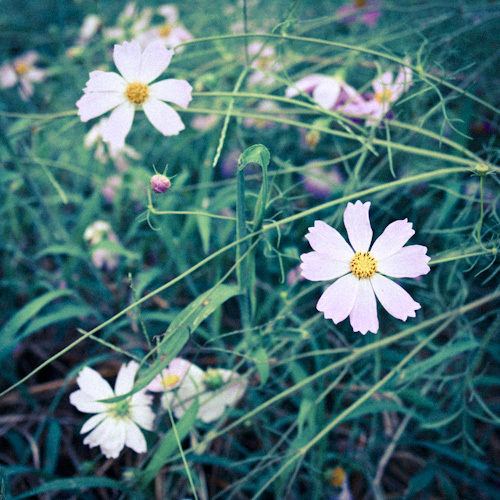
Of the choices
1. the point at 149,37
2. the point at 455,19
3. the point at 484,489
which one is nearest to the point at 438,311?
the point at 484,489

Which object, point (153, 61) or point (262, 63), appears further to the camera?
point (262, 63)

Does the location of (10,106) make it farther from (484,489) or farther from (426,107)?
(484,489)

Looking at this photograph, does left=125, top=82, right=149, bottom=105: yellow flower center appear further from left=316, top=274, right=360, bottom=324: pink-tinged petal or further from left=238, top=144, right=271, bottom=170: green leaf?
left=316, top=274, right=360, bottom=324: pink-tinged petal

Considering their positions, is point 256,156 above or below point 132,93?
below

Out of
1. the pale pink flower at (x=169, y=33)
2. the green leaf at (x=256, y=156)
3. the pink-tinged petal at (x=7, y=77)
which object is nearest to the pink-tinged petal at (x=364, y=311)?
the green leaf at (x=256, y=156)

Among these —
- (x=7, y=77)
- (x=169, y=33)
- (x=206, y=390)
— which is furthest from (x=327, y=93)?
(x=7, y=77)

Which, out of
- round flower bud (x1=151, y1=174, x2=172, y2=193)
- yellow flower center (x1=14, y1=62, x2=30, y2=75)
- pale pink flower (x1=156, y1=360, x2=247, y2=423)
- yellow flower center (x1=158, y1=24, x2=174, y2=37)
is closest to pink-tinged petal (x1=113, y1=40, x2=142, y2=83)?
round flower bud (x1=151, y1=174, x2=172, y2=193)

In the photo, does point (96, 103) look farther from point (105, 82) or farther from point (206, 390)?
point (206, 390)
